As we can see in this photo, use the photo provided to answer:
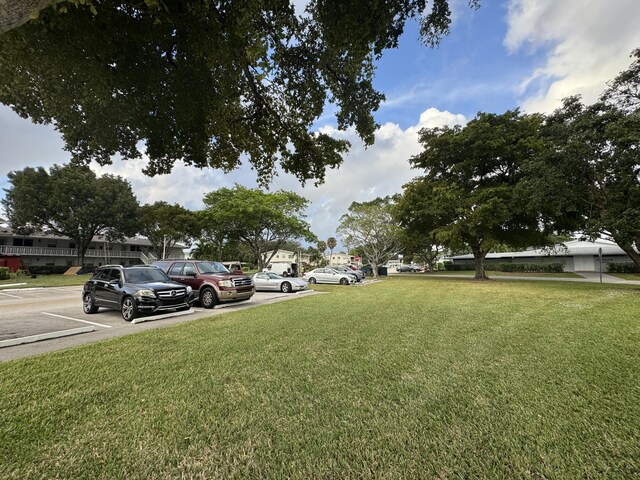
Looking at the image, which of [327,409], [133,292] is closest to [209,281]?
→ [133,292]

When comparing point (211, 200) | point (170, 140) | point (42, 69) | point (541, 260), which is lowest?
point (541, 260)

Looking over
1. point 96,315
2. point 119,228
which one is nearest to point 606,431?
point 96,315

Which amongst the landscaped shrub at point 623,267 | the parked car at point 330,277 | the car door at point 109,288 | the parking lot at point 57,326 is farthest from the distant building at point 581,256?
the car door at point 109,288

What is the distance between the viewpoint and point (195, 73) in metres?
5.28

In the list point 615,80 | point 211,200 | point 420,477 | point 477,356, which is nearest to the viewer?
point 420,477

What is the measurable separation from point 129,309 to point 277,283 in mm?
10940

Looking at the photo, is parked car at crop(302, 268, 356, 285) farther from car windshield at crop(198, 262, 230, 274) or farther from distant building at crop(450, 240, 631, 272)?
distant building at crop(450, 240, 631, 272)

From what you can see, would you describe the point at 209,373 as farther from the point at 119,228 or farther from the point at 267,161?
the point at 119,228

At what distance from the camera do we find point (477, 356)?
4.56m

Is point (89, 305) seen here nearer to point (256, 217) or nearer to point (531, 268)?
point (256, 217)

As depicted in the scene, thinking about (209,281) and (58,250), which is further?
(58,250)

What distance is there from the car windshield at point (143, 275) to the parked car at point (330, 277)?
1659 cm

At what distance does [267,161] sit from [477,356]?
6.58 metres

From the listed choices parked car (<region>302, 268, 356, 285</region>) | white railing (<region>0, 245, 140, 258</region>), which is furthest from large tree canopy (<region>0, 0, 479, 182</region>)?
white railing (<region>0, 245, 140, 258</region>)
